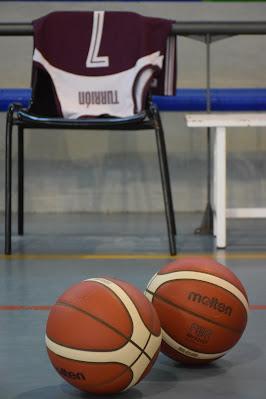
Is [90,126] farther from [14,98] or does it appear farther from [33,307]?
[14,98]

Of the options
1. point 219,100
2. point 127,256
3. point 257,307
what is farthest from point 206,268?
point 219,100

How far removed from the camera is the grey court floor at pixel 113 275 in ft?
7.20

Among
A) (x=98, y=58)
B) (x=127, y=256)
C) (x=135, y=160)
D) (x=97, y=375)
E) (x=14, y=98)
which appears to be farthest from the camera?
(x=135, y=160)

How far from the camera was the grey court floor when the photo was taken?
2195mm

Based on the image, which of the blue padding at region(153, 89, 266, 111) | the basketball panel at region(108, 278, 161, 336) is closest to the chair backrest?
the blue padding at region(153, 89, 266, 111)

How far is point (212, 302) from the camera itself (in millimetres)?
2340

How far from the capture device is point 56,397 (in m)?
2.10

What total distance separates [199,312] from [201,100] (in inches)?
202

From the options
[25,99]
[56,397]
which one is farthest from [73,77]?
[56,397]

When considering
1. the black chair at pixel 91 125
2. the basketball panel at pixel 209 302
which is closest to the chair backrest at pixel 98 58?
the black chair at pixel 91 125

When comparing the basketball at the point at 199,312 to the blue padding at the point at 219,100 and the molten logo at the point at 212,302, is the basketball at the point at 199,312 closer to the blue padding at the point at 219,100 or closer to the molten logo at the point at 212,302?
the molten logo at the point at 212,302

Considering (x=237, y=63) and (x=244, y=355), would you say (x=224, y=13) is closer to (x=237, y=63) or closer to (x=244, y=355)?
(x=237, y=63)

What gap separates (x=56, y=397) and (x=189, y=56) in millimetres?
6219

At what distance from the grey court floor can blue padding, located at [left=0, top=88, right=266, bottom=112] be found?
1003 mm
